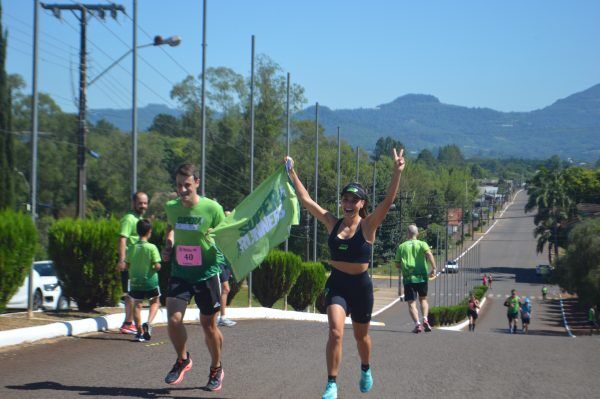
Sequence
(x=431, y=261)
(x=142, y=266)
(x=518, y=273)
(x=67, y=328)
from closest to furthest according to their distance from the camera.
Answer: (x=67, y=328)
(x=142, y=266)
(x=431, y=261)
(x=518, y=273)

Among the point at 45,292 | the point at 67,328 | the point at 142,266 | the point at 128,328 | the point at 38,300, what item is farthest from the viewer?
the point at 45,292

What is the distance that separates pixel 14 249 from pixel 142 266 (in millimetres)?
1744

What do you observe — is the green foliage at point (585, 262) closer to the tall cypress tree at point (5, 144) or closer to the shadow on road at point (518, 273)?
the tall cypress tree at point (5, 144)

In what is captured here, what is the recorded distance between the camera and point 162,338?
40.8 ft

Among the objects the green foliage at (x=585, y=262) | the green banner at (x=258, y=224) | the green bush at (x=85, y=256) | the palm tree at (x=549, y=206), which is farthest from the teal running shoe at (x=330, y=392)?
the palm tree at (x=549, y=206)

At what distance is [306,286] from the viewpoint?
2777cm

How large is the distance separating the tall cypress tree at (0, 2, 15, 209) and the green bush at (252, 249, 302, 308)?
1512 centimetres

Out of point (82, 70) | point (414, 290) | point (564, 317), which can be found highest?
point (82, 70)

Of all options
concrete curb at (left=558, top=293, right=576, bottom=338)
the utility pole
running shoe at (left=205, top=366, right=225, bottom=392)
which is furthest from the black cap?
concrete curb at (left=558, top=293, right=576, bottom=338)

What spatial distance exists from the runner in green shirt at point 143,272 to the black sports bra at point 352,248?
15.4 ft

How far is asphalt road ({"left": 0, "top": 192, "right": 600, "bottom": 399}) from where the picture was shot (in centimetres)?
849

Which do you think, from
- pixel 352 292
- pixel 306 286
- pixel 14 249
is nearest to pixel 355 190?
pixel 352 292

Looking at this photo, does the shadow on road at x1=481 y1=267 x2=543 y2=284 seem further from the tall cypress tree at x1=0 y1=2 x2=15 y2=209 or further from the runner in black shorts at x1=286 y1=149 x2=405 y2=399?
the runner in black shorts at x1=286 y1=149 x2=405 y2=399

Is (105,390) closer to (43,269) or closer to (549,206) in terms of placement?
(43,269)
